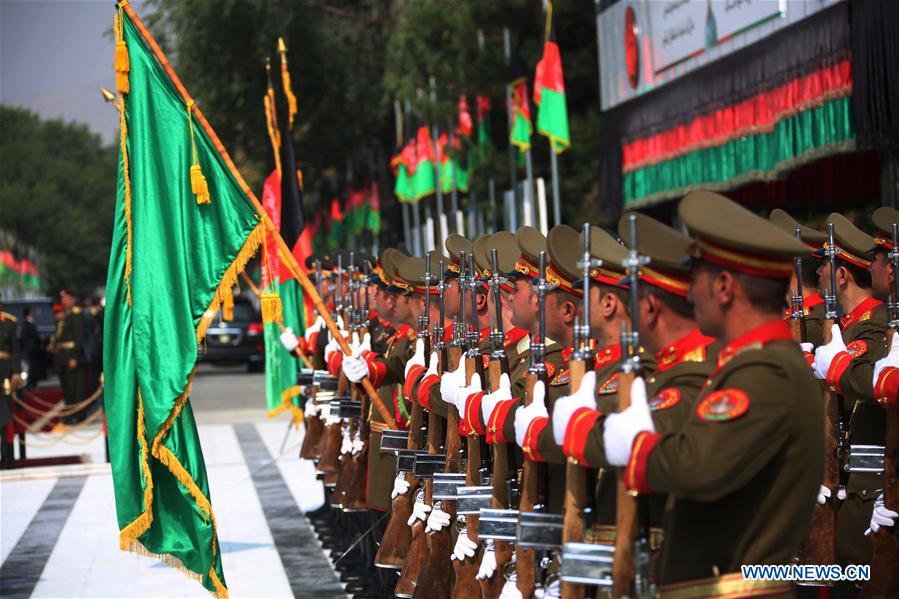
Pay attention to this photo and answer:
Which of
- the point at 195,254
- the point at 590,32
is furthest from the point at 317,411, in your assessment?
the point at 590,32

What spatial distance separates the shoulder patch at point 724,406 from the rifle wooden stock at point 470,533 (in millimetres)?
2117

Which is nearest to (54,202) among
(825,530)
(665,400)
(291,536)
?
(291,536)

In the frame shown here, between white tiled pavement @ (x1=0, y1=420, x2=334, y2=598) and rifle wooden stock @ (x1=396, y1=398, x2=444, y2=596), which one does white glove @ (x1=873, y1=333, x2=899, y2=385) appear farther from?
white tiled pavement @ (x1=0, y1=420, x2=334, y2=598)

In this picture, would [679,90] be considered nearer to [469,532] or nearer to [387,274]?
[387,274]

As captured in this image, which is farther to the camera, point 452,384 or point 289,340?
point 289,340

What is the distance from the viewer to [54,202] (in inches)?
3442

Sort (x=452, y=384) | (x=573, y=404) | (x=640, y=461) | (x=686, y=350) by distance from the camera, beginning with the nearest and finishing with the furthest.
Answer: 1. (x=640, y=461)
2. (x=573, y=404)
3. (x=686, y=350)
4. (x=452, y=384)

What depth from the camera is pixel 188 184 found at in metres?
7.52

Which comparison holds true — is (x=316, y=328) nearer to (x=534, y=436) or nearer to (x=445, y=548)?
(x=445, y=548)

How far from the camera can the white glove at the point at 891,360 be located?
5.01 meters

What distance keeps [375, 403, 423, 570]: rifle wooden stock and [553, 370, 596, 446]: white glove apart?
3.03 m

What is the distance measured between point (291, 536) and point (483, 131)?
1264cm

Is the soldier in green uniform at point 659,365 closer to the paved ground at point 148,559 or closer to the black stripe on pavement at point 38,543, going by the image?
the paved ground at point 148,559

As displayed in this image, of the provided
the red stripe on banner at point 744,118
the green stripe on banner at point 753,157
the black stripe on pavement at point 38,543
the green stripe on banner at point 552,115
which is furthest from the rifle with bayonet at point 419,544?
the green stripe on banner at point 552,115
